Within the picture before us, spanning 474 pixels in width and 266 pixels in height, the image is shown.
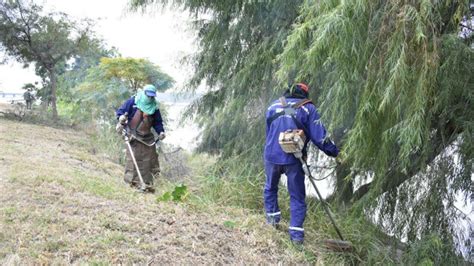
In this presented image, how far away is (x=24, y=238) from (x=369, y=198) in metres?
3.42

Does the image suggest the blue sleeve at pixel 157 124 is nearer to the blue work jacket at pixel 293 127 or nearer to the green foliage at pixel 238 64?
the green foliage at pixel 238 64

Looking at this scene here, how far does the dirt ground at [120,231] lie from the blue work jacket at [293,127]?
0.71 meters

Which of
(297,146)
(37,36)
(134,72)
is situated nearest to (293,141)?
(297,146)

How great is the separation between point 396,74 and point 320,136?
115 centimetres

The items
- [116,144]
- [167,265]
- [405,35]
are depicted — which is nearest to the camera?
[405,35]

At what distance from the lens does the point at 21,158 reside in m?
8.52

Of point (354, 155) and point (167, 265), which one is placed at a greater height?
point (354, 155)

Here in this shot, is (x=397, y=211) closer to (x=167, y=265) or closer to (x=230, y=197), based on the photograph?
(x=230, y=197)

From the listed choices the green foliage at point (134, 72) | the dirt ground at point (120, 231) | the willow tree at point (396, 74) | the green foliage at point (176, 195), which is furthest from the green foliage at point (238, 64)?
the green foliage at point (134, 72)

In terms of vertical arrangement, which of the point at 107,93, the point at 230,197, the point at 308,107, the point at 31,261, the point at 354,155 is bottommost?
the point at 31,261

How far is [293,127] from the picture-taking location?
4.49 meters

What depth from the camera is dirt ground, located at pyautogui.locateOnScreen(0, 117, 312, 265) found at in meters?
3.76

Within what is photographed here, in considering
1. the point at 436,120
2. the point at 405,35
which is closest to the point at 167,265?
the point at 405,35

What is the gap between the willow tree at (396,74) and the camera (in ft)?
11.2
